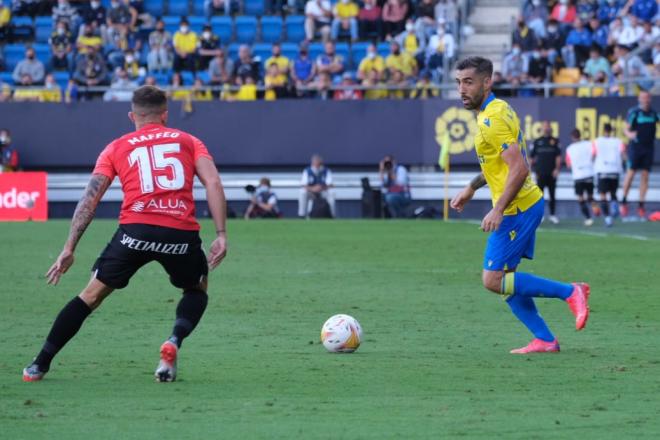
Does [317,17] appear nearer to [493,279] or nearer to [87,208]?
[493,279]

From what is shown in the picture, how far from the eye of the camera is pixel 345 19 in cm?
3456

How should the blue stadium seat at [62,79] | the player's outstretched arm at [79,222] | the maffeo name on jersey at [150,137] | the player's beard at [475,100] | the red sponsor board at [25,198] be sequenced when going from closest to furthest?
the player's outstretched arm at [79,222] < the maffeo name on jersey at [150,137] < the player's beard at [475,100] < the red sponsor board at [25,198] < the blue stadium seat at [62,79]

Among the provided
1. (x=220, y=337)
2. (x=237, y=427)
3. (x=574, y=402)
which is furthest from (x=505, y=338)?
→ (x=237, y=427)

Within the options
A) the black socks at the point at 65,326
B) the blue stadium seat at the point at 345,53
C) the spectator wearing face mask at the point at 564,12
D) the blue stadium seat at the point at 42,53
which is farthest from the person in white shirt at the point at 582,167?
the black socks at the point at 65,326

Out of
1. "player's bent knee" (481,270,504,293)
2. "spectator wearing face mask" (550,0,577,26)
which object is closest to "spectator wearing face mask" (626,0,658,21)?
"spectator wearing face mask" (550,0,577,26)

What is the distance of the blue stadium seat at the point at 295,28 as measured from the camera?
116ft

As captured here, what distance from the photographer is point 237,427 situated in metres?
6.70

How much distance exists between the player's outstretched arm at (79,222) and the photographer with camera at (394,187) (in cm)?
2415

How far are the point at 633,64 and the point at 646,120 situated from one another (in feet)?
12.8

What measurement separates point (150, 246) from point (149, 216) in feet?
0.61

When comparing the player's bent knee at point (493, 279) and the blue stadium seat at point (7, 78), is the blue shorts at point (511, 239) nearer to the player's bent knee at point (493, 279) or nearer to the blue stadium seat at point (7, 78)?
the player's bent knee at point (493, 279)

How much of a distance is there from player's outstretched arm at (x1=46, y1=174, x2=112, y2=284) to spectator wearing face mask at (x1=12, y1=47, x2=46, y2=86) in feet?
86.5

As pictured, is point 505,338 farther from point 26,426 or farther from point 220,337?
point 26,426

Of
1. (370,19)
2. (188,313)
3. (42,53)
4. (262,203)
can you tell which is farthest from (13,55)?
(188,313)
